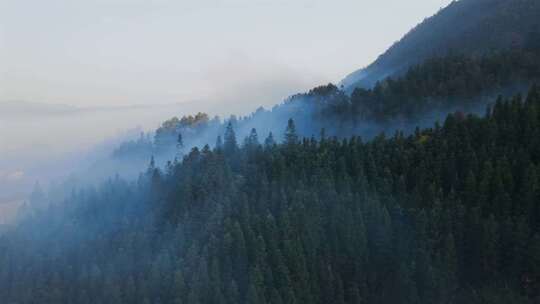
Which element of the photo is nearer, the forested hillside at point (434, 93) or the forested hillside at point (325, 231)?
the forested hillside at point (325, 231)

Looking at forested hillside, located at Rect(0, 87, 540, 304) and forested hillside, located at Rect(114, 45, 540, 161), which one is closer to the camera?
forested hillside, located at Rect(0, 87, 540, 304)

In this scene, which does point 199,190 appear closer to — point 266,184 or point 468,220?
point 266,184

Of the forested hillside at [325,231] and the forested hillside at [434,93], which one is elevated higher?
the forested hillside at [434,93]

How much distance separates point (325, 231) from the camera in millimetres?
111000

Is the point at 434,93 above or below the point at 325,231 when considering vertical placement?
above

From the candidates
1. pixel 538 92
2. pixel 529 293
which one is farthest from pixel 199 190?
pixel 538 92

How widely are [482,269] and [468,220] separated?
24.7 ft

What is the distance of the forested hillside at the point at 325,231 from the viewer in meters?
103

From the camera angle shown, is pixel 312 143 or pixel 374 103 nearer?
pixel 312 143

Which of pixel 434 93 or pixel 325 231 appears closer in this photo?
pixel 325 231

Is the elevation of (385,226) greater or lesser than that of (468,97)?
lesser

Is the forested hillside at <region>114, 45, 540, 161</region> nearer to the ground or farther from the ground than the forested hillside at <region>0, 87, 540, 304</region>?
farther from the ground

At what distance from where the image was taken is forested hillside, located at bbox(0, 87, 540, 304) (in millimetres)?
102562

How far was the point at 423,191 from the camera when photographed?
116500 millimetres
